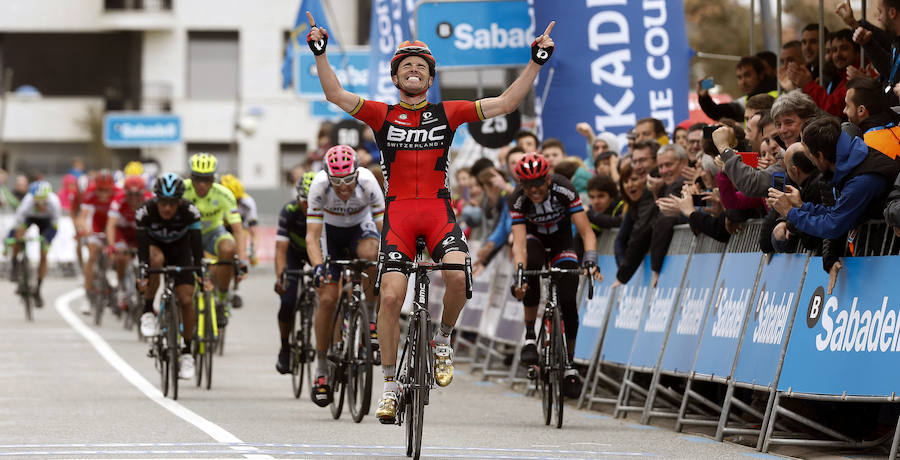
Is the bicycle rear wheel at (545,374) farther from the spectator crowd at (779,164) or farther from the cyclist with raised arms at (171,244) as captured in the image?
the cyclist with raised arms at (171,244)

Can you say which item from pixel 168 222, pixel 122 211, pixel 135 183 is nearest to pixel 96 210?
pixel 122 211

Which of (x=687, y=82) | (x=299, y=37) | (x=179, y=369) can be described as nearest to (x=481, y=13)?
(x=687, y=82)

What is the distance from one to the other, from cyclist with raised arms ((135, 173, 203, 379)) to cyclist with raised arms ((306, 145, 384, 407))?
1662mm

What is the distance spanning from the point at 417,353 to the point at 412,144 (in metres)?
1.27

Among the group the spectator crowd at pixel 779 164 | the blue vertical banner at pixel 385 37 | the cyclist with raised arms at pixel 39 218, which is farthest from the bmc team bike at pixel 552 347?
the cyclist with raised arms at pixel 39 218

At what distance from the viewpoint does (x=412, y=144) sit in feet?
34.7

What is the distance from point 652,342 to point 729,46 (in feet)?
111

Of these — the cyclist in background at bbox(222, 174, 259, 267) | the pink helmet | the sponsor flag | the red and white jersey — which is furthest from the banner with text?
the sponsor flag

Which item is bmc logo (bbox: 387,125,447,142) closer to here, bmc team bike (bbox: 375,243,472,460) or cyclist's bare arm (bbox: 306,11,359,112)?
cyclist's bare arm (bbox: 306,11,359,112)

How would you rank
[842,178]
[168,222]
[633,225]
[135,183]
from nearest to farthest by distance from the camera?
[842,178] < [633,225] < [168,222] < [135,183]

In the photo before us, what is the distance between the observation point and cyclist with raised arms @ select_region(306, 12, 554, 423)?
10414mm

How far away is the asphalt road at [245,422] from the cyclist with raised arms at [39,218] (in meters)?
6.91

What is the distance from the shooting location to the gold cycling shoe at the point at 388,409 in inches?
399

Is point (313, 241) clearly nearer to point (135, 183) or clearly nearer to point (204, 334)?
point (204, 334)
